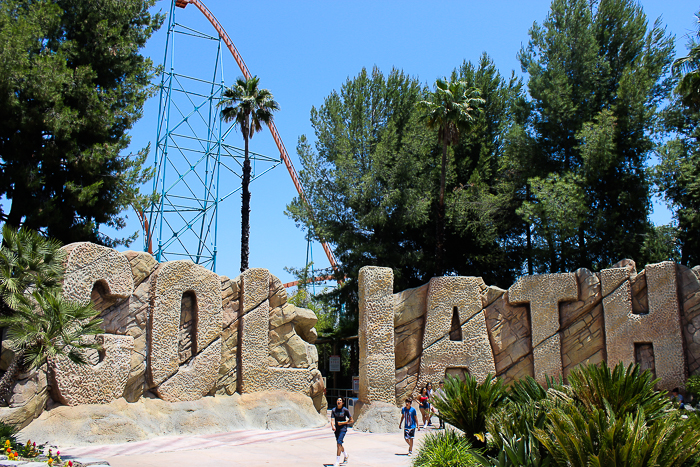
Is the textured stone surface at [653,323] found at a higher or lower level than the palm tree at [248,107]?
lower

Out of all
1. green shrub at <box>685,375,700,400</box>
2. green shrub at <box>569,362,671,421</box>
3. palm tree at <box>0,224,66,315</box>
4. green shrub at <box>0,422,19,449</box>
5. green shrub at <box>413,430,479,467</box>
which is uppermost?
palm tree at <box>0,224,66,315</box>

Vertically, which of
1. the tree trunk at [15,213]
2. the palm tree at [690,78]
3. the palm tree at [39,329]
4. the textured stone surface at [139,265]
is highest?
the palm tree at [690,78]

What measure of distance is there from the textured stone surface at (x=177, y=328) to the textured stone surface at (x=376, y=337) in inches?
168

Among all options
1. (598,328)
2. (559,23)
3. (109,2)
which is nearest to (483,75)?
(559,23)

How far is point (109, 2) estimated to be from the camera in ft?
63.3

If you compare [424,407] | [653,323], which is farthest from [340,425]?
[653,323]

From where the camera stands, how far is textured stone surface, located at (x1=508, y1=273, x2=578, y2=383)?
17500 mm

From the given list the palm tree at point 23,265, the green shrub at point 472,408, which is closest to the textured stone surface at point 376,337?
the green shrub at point 472,408

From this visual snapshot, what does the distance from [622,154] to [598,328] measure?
30.4 ft

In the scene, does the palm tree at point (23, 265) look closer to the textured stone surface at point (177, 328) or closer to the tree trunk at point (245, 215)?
the textured stone surface at point (177, 328)

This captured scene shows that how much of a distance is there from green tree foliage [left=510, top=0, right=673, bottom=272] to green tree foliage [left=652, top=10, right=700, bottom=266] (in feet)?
2.67

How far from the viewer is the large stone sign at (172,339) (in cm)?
1325

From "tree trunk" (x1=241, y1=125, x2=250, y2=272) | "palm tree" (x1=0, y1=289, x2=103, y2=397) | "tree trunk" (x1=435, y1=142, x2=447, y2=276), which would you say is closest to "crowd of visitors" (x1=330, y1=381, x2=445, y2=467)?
"palm tree" (x1=0, y1=289, x2=103, y2=397)

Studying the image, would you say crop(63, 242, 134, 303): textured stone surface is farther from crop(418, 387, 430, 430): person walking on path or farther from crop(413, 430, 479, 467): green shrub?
crop(413, 430, 479, 467): green shrub
